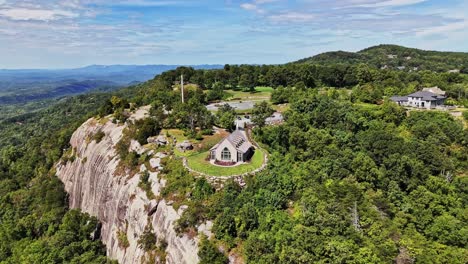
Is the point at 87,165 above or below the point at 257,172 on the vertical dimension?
below

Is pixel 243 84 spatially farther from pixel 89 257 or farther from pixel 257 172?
pixel 89 257

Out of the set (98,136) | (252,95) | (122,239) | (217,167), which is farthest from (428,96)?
(98,136)

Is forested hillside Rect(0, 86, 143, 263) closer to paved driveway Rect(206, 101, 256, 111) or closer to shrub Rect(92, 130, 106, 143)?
shrub Rect(92, 130, 106, 143)

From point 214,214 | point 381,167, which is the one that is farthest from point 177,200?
point 381,167

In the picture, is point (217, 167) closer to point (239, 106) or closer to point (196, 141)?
point (196, 141)

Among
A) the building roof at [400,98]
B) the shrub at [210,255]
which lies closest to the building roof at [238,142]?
the shrub at [210,255]

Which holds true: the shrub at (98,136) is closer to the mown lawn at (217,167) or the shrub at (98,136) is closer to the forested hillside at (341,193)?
the forested hillside at (341,193)

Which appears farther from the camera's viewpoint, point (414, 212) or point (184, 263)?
point (414, 212)
